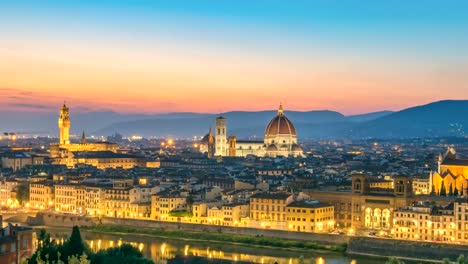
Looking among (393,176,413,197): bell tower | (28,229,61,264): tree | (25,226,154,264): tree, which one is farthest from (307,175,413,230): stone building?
(28,229,61,264): tree

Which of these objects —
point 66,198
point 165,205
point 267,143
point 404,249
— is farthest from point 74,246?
point 267,143

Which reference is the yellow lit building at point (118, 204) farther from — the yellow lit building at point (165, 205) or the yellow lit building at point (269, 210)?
the yellow lit building at point (269, 210)

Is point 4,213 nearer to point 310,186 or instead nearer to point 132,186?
point 132,186

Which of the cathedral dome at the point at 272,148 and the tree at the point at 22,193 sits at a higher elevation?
the cathedral dome at the point at 272,148

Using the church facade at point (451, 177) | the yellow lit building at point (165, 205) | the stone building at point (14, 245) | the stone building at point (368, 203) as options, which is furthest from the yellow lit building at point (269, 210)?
the stone building at point (14, 245)

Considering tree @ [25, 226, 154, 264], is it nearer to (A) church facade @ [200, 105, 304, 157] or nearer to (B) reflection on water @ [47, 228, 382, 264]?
(B) reflection on water @ [47, 228, 382, 264]

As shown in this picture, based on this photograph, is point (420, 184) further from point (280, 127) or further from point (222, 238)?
point (280, 127)
